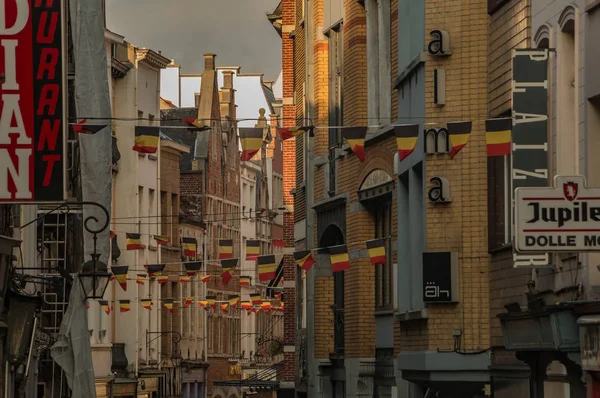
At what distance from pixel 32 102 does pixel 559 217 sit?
9959mm

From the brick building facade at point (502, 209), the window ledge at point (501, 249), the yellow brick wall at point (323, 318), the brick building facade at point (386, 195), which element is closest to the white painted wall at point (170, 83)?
the brick building facade at point (386, 195)

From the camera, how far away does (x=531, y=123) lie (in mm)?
17609

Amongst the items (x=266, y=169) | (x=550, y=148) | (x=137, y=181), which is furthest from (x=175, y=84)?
(x=550, y=148)

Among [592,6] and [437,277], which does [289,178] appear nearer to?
[437,277]

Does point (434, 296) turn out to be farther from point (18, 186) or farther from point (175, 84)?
point (175, 84)

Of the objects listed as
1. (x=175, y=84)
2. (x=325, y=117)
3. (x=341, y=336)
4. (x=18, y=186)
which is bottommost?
(x=341, y=336)

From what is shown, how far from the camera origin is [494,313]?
21.3m

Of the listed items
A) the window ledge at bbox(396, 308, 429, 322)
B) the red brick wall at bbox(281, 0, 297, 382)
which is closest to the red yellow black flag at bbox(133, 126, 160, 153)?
the window ledge at bbox(396, 308, 429, 322)

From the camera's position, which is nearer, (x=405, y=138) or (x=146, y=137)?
(x=405, y=138)

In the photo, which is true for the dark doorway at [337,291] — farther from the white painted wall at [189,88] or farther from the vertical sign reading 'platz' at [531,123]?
the white painted wall at [189,88]

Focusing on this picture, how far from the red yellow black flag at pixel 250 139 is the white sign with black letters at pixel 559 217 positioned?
10.2 meters

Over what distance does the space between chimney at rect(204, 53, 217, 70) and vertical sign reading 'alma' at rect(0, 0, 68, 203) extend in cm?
6376

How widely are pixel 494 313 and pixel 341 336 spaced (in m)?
11.5

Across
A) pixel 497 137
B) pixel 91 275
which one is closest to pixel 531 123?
pixel 497 137
